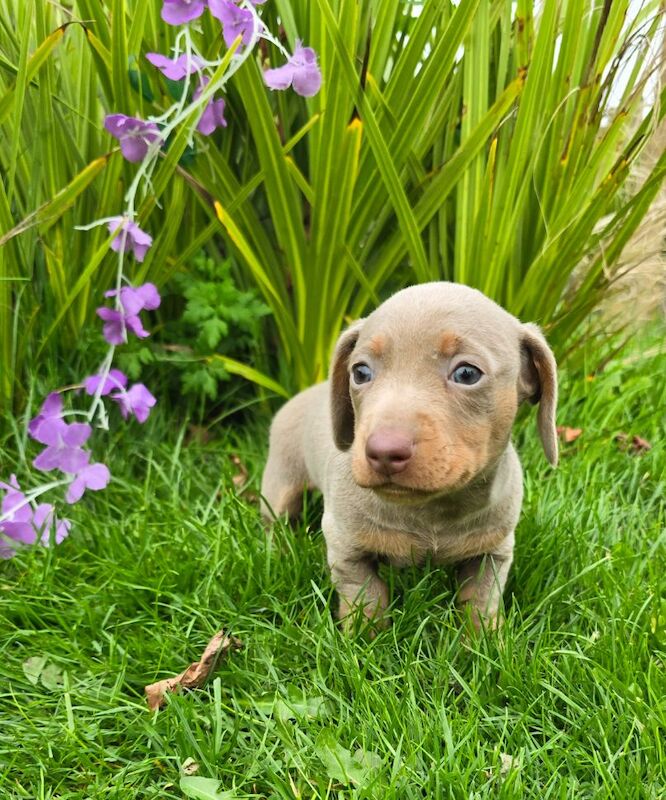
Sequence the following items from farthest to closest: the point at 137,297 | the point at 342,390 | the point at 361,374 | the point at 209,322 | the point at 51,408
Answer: the point at 209,322 < the point at 137,297 < the point at 51,408 < the point at 342,390 < the point at 361,374

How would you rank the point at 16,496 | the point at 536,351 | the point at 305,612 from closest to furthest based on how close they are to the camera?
the point at 536,351 < the point at 305,612 < the point at 16,496

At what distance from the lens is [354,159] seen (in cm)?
275

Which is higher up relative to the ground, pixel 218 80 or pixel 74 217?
pixel 218 80

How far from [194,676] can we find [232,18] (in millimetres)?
1676

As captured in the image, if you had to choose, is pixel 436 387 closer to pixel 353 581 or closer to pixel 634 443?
pixel 353 581

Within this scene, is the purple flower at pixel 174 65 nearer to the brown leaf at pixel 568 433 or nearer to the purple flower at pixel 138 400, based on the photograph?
the purple flower at pixel 138 400

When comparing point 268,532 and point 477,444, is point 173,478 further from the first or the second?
point 477,444

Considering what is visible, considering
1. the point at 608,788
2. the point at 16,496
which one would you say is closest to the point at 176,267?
the point at 16,496

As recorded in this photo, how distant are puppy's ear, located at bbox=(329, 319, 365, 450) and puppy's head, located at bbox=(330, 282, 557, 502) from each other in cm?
11

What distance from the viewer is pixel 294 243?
299 cm

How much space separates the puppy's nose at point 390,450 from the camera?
171cm

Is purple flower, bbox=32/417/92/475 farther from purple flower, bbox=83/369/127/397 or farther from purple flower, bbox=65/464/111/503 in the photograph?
purple flower, bbox=83/369/127/397

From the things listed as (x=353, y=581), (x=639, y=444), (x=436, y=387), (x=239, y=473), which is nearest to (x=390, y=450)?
(x=436, y=387)

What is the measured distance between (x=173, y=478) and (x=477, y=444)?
4.65 feet
